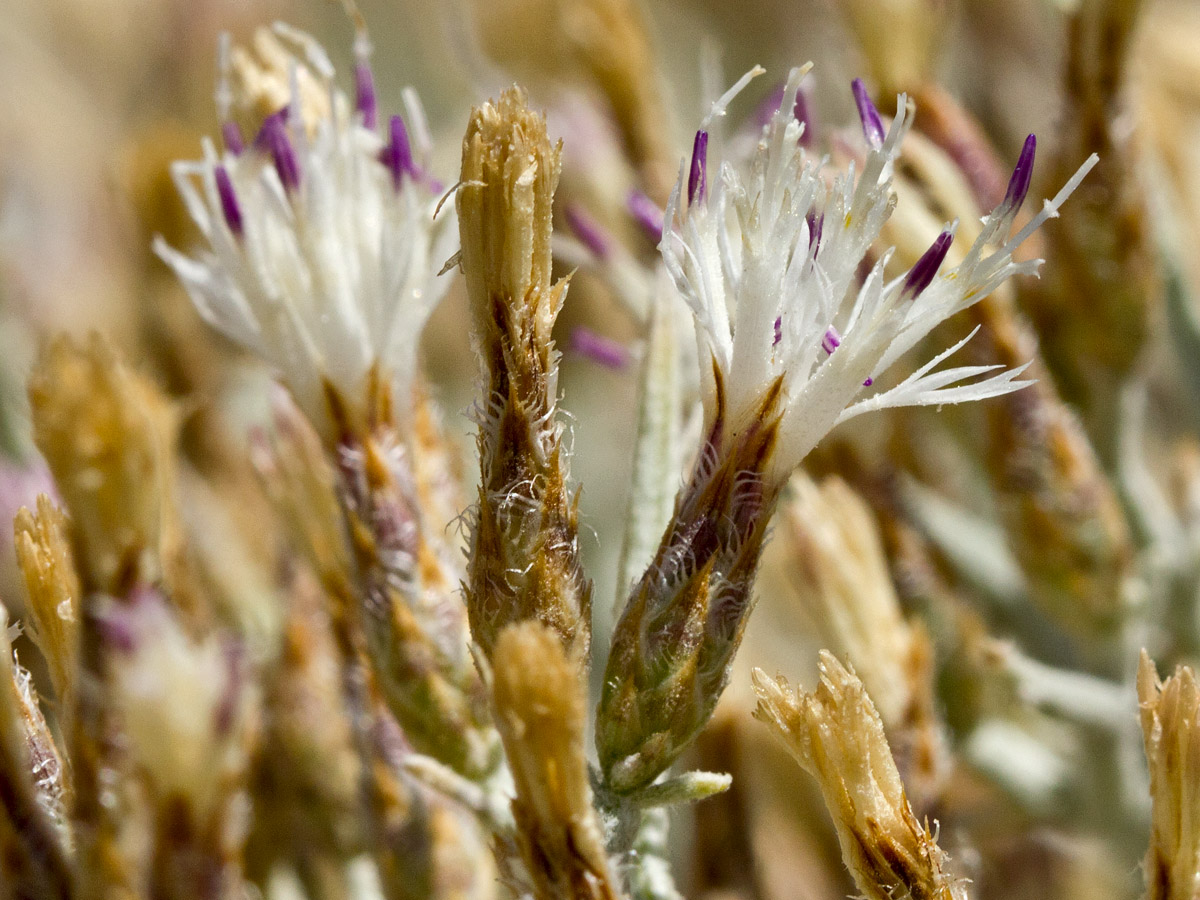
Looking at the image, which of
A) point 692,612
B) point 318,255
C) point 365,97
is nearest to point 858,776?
point 692,612

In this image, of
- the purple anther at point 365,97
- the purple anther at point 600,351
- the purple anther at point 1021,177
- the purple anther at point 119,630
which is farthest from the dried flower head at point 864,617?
the purple anther at point 119,630

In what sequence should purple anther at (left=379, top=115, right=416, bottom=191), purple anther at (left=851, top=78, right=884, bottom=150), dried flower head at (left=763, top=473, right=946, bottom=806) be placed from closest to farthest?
purple anther at (left=851, top=78, right=884, bottom=150) → purple anther at (left=379, top=115, right=416, bottom=191) → dried flower head at (left=763, top=473, right=946, bottom=806)

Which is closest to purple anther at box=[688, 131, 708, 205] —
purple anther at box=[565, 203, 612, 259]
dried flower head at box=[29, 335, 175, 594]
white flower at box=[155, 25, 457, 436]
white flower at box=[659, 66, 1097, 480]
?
white flower at box=[659, 66, 1097, 480]

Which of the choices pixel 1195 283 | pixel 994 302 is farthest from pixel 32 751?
pixel 1195 283

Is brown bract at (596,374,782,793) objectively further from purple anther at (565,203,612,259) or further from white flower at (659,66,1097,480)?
purple anther at (565,203,612,259)

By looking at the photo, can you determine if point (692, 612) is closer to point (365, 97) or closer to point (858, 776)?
point (858, 776)

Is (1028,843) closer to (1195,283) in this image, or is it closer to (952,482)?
(952,482)

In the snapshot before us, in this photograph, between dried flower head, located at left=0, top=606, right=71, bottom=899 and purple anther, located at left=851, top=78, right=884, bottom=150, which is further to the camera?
purple anther, located at left=851, top=78, right=884, bottom=150
